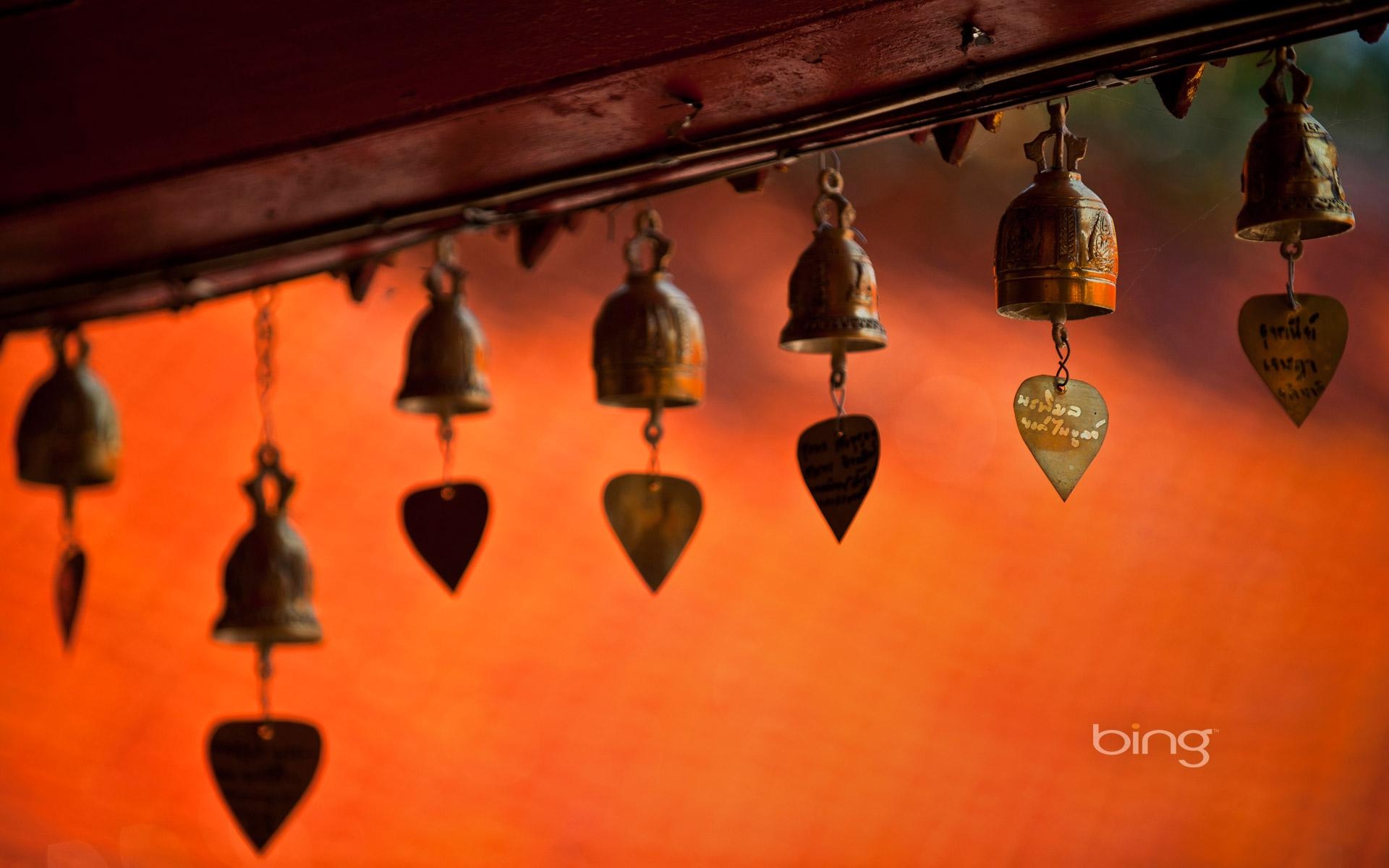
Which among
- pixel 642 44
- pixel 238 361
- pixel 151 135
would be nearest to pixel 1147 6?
pixel 642 44

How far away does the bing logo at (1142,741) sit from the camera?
3.72m

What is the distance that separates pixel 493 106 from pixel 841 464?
0.64 meters

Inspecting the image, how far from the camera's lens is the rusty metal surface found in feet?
4.75

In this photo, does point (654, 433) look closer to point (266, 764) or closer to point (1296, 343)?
point (1296, 343)

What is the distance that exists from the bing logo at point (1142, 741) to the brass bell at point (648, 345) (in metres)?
2.38

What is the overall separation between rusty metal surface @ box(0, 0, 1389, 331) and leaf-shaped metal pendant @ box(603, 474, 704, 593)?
42 centimetres

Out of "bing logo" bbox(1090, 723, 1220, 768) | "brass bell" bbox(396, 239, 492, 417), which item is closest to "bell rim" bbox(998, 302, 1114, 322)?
"brass bell" bbox(396, 239, 492, 417)

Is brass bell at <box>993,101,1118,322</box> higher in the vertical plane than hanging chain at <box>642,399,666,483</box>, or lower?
higher

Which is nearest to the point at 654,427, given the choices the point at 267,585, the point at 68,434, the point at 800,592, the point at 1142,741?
the point at 267,585

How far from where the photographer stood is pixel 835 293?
1649 mm

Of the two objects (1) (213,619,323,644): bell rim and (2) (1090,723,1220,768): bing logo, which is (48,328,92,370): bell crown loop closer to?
(1) (213,619,323,644): bell rim

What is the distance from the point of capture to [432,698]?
12.1ft

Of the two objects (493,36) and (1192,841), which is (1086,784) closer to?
(1192,841)

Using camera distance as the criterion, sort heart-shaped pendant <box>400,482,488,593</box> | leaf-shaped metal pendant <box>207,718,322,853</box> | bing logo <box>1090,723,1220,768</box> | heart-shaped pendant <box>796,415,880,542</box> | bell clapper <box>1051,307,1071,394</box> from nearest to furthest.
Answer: bell clapper <box>1051,307,1071,394</box> → heart-shaped pendant <box>796,415,880,542</box> → heart-shaped pendant <box>400,482,488,593</box> → leaf-shaped metal pendant <box>207,718,322,853</box> → bing logo <box>1090,723,1220,768</box>
